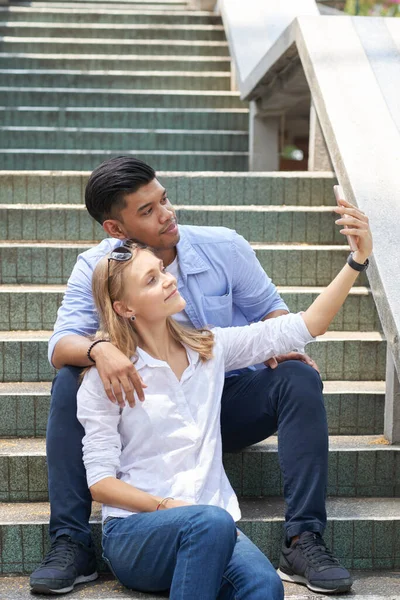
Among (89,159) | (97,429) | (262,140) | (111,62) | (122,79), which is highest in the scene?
(111,62)

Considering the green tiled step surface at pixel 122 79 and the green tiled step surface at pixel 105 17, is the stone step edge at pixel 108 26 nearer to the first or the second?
the green tiled step surface at pixel 105 17

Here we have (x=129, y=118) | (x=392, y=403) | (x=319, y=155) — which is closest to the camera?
(x=392, y=403)

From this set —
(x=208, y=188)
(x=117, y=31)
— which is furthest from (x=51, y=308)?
(x=117, y=31)

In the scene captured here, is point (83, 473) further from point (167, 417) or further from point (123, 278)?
point (123, 278)

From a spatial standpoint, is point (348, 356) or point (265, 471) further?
point (348, 356)

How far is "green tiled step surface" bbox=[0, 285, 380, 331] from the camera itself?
3623 millimetres

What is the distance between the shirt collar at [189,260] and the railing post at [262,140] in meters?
2.94

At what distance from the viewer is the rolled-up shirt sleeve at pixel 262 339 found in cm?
265

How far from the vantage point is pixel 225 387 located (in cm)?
283

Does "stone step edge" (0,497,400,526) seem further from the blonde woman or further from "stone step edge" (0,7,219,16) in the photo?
"stone step edge" (0,7,219,16)

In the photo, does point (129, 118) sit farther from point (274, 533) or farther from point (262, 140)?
point (274, 533)

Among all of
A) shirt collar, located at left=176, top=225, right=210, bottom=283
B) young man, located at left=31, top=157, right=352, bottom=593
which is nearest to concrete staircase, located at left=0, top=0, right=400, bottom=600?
young man, located at left=31, top=157, right=352, bottom=593

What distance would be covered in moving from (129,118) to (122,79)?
44 centimetres

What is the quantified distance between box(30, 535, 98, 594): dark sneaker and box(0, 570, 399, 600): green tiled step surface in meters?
0.03
